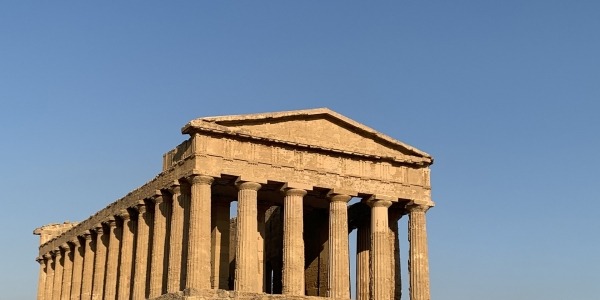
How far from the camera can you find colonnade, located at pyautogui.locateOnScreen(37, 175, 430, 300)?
3716cm

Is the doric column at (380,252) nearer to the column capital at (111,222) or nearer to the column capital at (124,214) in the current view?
the column capital at (124,214)

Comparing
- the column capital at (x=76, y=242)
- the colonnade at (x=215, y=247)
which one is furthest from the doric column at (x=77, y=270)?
the colonnade at (x=215, y=247)

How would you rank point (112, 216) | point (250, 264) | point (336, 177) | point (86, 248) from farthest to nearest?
1. point (86, 248)
2. point (112, 216)
3. point (336, 177)
4. point (250, 264)

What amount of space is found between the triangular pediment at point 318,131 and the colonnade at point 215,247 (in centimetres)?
204

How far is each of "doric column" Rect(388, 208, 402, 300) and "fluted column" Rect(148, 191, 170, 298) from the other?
10.1 meters

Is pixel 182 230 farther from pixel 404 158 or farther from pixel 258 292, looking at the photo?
pixel 404 158

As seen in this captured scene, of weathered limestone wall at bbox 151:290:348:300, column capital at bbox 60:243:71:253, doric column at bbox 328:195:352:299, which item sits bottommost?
weathered limestone wall at bbox 151:290:348:300

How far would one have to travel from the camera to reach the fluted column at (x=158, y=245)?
39.1m

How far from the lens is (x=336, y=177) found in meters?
40.2

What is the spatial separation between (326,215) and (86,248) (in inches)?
494

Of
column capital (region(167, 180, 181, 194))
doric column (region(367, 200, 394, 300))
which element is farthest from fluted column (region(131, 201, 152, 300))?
doric column (region(367, 200, 394, 300))

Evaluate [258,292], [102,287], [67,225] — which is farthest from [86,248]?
[258,292]

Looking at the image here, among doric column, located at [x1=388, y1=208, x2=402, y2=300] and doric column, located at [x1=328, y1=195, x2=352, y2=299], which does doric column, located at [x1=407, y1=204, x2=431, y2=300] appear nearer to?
doric column, located at [x1=388, y1=208, x2=402, y2=300]

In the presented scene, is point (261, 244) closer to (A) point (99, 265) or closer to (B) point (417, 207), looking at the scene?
(B) point (417, 207)
